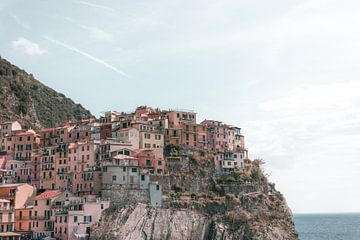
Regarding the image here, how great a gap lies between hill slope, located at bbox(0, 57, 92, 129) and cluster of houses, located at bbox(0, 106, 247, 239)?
35.0 meters

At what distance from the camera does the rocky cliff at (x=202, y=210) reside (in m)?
93.1

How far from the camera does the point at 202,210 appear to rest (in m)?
100

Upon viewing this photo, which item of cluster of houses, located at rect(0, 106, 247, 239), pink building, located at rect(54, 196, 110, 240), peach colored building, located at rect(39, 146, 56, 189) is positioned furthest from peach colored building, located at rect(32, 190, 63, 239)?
peach colored building, located at rect(39, 146, 56, 189)

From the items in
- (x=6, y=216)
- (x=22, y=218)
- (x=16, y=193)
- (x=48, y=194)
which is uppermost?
(x=16, y=193)

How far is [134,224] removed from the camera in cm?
9238

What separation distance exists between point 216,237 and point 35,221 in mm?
32641

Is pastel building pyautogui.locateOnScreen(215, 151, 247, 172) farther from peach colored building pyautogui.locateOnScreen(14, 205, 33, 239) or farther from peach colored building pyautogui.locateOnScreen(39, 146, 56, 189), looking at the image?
peach colored building pyautogui.locateOnScreen(14, 205, 33, 239)

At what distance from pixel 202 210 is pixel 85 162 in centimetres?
2401

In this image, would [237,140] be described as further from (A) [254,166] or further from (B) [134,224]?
(B) [134,224]

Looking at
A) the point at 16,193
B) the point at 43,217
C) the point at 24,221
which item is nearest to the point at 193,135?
the point at 43,217

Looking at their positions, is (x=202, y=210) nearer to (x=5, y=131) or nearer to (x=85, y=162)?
(x=85, y=162)

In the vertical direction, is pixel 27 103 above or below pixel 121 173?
above

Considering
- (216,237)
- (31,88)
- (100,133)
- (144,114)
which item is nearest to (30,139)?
(100,133)

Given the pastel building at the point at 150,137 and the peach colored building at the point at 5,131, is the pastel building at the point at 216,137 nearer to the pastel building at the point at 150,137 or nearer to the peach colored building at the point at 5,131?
the pastel building at the point at 150,137
